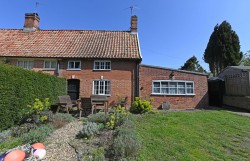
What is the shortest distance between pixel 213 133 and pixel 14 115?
931 centimetres

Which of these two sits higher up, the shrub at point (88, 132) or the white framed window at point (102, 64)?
the white framed window at point (102, 64)

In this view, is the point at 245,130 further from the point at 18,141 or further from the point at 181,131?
the point at 18,141

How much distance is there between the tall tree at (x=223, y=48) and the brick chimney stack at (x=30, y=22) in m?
28.4

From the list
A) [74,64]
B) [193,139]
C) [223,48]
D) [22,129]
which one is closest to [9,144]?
[22,129]

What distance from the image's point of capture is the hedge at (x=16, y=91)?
8.41m

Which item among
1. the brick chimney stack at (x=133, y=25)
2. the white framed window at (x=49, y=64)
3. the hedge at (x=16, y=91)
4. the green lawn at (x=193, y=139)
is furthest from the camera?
the brick chimney stack at (x=133, y=25)

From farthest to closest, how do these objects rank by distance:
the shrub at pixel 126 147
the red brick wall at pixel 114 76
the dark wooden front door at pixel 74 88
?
1. the dark wooden front door at pixel 74 88
2. the red brick wall at pixel 114 76
3. the shrub at pixel 126 147

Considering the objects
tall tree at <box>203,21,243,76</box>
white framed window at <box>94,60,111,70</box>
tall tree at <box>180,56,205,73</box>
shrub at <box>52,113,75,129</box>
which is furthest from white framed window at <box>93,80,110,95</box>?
tall tree at <box>180,56,205,73</box>

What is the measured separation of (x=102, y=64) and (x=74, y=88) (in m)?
3.29

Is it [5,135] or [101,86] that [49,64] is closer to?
[101,86]

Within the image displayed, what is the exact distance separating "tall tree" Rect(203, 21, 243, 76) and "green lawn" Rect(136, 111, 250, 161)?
24508mm

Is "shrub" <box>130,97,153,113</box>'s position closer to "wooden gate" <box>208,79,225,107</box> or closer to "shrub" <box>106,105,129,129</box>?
"shrub" <box>106,105,129,129</box>

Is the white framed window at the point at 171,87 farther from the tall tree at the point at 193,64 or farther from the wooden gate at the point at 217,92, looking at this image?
the tall tree at the point at 193,64

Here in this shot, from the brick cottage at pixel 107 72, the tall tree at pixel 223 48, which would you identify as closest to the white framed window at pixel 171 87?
A: the brick cottage at pixel 107 72
